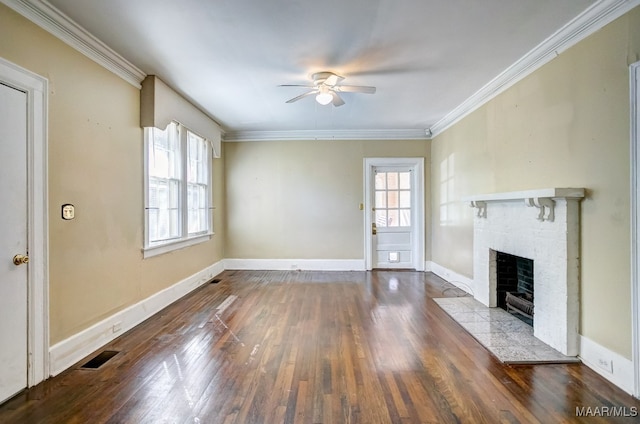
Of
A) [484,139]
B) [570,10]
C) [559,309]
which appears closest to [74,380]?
[559,309]

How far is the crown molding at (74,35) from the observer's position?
2.13 m

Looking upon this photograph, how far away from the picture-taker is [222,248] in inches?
235

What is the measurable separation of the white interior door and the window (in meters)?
1.41

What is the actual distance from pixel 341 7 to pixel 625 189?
230 cm

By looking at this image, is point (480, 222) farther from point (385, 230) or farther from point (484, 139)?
point (385, 230)

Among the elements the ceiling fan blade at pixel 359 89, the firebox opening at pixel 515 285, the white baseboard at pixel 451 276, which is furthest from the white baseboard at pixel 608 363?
the ceiling fan blade at pixel 359 89

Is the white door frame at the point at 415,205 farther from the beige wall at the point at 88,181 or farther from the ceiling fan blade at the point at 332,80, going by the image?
the beige wall at the point at 88,181

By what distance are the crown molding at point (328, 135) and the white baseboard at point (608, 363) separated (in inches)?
166

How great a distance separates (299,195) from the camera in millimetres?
5996

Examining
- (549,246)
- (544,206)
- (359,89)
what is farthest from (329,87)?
(549,246)

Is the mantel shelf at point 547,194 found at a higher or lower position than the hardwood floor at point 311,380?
higher

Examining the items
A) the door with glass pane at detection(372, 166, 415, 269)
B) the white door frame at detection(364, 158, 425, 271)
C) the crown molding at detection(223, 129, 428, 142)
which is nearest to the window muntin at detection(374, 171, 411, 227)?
the door with glass pane at detection(372, 166, 415, 269)

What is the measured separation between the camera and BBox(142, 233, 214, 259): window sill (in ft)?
11.6

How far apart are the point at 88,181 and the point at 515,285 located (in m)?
4.51
